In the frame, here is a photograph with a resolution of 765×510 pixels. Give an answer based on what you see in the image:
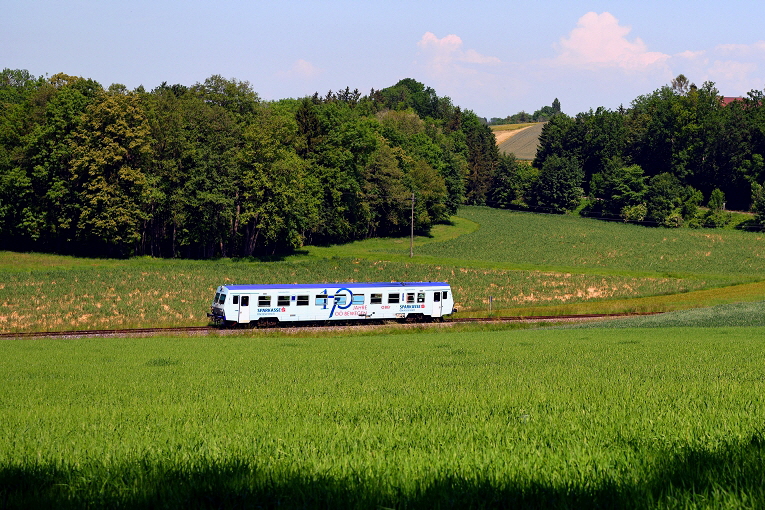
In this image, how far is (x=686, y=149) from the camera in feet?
513

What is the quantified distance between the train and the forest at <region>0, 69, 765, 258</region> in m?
36.3

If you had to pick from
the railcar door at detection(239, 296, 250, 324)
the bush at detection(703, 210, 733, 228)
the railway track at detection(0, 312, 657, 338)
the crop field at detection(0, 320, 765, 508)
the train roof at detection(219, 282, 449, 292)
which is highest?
the bush at detection(703, 210, 733, 228)

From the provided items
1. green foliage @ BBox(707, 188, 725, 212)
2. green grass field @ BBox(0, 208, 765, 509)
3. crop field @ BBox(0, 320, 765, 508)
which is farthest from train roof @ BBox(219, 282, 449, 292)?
green foliage @ BBox(707, 188, 725, 212)

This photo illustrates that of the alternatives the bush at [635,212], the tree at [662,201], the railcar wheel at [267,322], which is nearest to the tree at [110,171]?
the railcar wheel at [267,322]

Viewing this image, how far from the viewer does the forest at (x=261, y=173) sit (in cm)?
8388

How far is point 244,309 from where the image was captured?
49.9 meters

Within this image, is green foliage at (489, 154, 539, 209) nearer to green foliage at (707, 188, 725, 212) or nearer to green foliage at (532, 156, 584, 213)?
green foliage at (532, 156, 584, 213)

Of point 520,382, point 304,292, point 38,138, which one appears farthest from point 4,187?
point 520,382

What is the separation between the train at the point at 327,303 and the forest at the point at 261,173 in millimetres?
36326

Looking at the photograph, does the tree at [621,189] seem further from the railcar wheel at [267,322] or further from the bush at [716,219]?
the railcar wheel at [267,322]

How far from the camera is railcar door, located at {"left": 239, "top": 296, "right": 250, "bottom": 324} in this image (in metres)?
49.8

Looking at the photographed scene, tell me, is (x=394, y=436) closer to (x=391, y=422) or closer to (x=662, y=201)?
(x=391, y=422)

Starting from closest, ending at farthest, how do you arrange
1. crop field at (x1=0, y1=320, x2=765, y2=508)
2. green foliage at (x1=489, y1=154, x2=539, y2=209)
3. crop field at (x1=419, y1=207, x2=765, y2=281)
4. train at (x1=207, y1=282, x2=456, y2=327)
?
crop field at (x1=0, y1=320, x2=765, y2=508) < train at (x1=207, y1=282, x2=456, y2=327) < crop field at (x1=419, y1=207, x2=765, y2=281) < green foliage at (x1=489, y1=154, x2=539, y2=209)

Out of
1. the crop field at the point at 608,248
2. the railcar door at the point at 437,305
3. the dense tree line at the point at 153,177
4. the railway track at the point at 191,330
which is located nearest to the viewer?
Answer: the railway track at the point at 191,330
